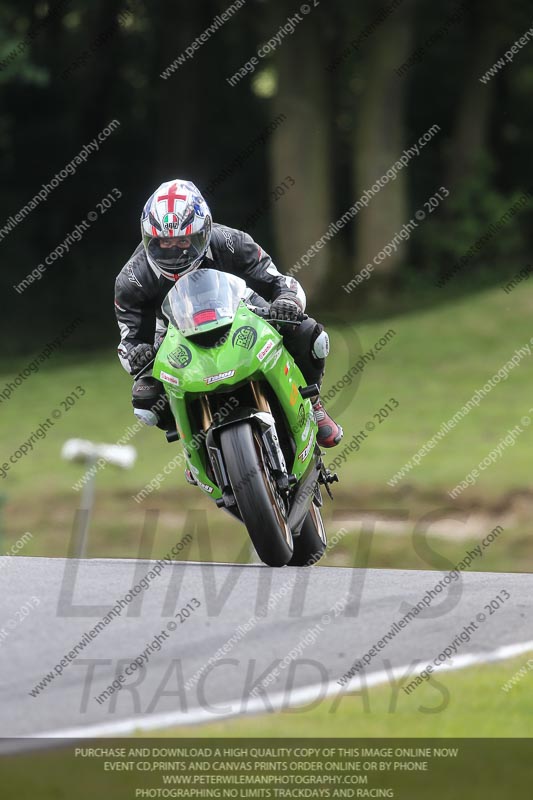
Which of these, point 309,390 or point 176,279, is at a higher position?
point 176,279

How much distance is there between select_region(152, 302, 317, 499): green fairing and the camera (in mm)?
6438

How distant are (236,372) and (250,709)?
1.78 meters

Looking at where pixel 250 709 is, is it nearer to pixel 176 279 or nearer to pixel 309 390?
pixel 309 390

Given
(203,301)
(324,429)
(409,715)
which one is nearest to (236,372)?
(203,301)

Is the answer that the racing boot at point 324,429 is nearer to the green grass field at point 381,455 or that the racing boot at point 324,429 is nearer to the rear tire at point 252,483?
the rear tire at point 252,483

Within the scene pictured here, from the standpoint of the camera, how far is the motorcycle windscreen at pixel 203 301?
21.4 ft

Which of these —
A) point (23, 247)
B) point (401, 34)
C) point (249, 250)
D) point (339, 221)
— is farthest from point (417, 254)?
point (249, 250)

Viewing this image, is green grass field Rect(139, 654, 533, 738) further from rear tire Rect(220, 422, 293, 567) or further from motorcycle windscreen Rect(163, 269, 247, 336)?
motorcycle windscreen Rect(163, 269, 247, 336)

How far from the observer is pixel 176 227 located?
6.56 m

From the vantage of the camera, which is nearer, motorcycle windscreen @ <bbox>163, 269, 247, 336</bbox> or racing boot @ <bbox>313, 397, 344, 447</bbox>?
motorcycle windscreen @ <bbox>163, 269, 247, 336</bbox>

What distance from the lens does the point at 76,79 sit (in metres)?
34.8

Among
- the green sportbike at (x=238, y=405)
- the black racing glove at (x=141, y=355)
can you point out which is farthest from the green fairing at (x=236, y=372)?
the black racing glove at (x=141, y=355)

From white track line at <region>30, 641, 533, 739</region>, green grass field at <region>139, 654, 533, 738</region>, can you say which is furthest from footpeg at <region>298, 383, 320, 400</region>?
green grass field at <region>139, 654, 533, 738</region>

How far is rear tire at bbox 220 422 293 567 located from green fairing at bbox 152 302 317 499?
0.29 metres
